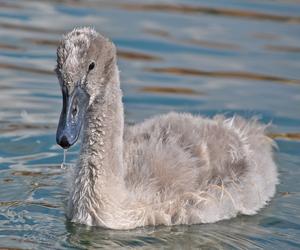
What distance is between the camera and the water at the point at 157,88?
995 centimetres

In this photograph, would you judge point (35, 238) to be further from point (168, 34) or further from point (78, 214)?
point (168, 34)

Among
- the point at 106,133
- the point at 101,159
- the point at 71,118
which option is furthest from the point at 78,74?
the point at 101,159

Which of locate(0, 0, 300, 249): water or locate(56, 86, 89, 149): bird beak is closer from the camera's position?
locate(56, 86, 89, 149): bird beak

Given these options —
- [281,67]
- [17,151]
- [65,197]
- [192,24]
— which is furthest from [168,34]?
[65,197]

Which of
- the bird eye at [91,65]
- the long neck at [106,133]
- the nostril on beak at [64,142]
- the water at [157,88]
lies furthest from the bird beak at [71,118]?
the water at [157,88]

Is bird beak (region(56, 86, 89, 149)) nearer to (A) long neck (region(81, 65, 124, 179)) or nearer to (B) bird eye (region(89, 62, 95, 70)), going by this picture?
(B) bird eye (region(89, 62, 95, 70))

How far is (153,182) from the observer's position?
10.1 meters

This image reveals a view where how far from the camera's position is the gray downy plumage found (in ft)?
30.9

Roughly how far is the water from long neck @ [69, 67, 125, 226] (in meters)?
0.22

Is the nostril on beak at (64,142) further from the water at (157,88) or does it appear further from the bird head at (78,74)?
the water at (157,88)

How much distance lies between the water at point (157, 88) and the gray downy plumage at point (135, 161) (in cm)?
17

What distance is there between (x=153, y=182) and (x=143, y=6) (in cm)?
838

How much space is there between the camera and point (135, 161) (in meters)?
10.3

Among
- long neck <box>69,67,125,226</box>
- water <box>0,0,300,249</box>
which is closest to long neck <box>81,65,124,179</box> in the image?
long neck <box>69,67,125,226</box>
